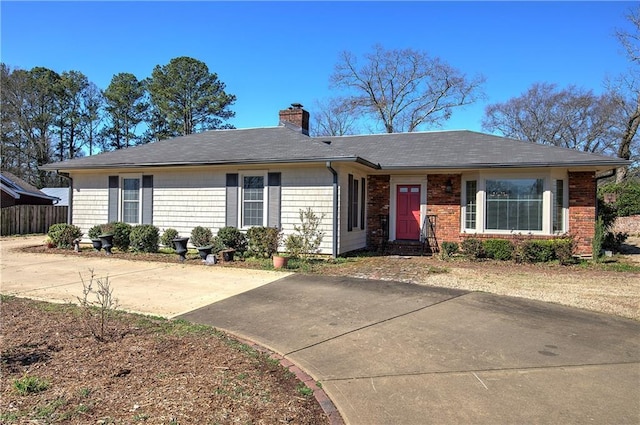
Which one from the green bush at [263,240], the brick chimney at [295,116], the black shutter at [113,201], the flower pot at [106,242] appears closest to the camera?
the green bush at [263,240]

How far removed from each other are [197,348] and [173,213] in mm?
9915

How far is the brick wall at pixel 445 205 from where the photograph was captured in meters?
13.4

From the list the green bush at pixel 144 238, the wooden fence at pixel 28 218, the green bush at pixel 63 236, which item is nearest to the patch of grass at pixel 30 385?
the green bush at pixel 144 238

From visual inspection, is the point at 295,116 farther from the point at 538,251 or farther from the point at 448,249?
the point at 538,251

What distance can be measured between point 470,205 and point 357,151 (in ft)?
14.9

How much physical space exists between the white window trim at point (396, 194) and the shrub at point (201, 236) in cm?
584

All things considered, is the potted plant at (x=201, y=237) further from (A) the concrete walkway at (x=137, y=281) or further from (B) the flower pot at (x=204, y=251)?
(A) the concrete walkway at (x=137, y=281)

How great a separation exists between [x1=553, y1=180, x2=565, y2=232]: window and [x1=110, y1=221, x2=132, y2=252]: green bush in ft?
42.2

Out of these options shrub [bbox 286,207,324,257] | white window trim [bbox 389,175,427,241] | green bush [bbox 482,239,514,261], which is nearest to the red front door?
white window trim [bbox 389,175,427,241]

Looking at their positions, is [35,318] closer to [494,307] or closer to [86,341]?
[86,341]

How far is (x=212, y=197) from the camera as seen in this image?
1322 cm

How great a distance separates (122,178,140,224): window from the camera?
14312 millimetres

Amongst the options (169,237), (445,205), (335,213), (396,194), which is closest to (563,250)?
(445,205)

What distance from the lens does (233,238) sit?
39.5ft
